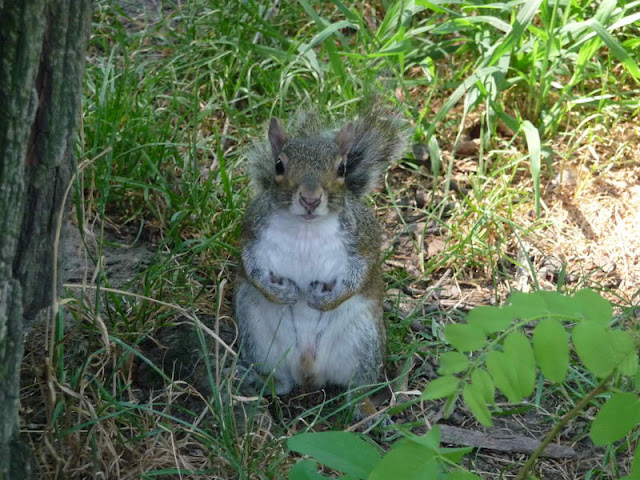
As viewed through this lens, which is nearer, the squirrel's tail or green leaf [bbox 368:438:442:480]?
green leaf [bbox 368:438:442:480]

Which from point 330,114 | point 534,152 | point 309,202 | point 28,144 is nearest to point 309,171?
point 309,202

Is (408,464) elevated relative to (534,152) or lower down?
lower down

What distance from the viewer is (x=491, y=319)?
1976 millimetres

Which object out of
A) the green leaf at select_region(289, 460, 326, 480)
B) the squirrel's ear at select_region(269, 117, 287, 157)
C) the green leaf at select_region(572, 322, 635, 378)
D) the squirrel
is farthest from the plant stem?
the squirrel's ear at select_region(269, 117, 287, 157)

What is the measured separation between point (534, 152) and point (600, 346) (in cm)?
242

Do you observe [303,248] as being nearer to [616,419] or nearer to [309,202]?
[309,202]

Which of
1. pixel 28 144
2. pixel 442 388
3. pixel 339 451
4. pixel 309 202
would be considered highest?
pixel 28 144

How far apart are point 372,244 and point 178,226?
0.86 m

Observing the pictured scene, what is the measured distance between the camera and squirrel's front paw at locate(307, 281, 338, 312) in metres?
3.38

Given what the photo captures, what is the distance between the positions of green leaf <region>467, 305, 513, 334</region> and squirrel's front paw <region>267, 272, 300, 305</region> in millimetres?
1414

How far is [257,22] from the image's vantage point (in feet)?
15.8

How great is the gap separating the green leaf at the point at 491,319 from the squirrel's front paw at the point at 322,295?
1.39m

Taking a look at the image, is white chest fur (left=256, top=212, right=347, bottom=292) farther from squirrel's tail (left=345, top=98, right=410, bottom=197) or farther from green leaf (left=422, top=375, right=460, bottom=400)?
green leaf (left=422, top=375, right=460, bottom=400)

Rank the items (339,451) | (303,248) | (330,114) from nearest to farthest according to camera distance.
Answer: (339,451), (303,248), (330,114)
